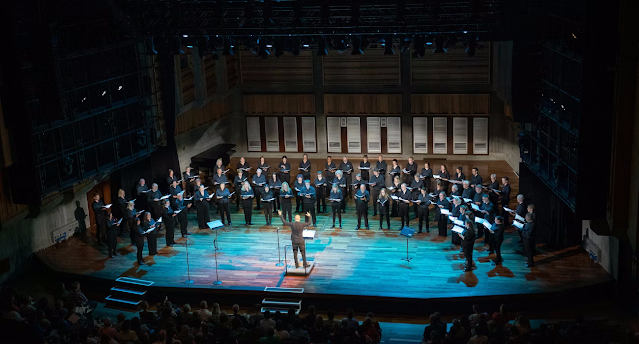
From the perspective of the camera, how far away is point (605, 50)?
39.2 ft

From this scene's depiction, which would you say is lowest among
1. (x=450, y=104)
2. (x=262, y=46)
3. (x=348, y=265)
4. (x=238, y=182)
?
(x=348, y=265)

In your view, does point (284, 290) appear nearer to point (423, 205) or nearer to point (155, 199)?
point (423, 205)

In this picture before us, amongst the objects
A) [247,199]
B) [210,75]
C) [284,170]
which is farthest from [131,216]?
[210,75]

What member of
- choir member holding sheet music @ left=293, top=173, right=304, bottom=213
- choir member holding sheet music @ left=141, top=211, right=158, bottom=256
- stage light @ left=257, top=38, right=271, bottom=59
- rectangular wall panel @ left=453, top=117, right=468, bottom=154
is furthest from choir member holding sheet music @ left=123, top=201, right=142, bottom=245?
rectangular wall panel @ left=453, top=117, right=468, bottom=154

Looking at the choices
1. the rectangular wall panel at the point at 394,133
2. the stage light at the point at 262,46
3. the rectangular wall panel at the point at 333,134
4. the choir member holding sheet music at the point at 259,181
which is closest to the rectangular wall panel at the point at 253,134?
the rectangular wall panel at the point at 333,134

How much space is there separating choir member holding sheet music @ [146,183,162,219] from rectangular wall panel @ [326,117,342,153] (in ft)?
20.3

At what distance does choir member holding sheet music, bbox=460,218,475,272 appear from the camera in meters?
14.6

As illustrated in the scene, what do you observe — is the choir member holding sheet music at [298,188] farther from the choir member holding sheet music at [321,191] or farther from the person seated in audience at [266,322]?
the person seated in audience at [266,322]

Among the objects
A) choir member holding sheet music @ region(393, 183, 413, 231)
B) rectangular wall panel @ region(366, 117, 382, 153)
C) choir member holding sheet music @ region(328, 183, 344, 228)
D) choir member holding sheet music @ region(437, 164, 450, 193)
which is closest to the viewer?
choir member holding sheet music @ region(393, 183, 413, 231)

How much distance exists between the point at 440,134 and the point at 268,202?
5.90m

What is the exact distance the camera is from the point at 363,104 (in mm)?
21281

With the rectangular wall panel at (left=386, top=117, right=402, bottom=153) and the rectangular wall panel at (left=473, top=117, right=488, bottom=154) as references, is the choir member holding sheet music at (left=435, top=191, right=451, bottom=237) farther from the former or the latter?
the rectangular wall panel at (left=386, top=117, right=402, bottom=153)

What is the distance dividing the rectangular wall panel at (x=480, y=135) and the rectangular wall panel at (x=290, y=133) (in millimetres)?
5261

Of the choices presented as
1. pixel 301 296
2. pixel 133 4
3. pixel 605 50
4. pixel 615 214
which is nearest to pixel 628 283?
pixel 615 214
